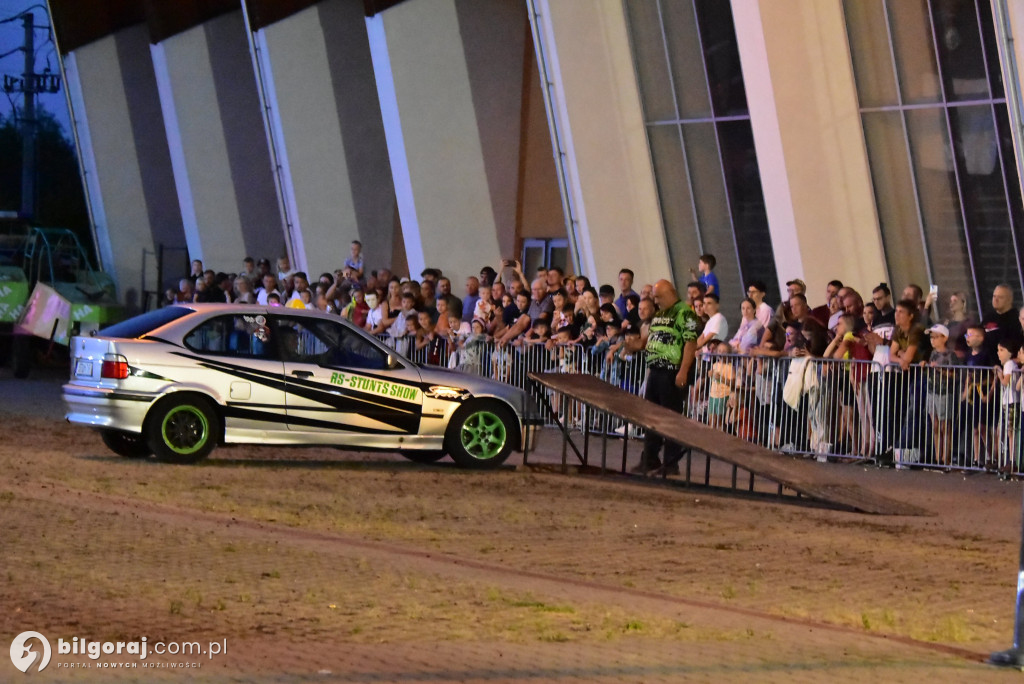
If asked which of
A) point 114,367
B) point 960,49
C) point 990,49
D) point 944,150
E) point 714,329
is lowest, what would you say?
point 714,329

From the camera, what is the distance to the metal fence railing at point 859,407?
16250mm

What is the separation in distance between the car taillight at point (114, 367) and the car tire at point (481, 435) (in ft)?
10.4

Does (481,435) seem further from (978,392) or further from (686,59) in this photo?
(686,59)

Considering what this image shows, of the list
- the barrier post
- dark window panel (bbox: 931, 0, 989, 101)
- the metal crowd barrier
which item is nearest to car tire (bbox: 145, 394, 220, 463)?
the metal crowd barrier

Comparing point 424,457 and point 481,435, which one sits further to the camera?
point 424,457

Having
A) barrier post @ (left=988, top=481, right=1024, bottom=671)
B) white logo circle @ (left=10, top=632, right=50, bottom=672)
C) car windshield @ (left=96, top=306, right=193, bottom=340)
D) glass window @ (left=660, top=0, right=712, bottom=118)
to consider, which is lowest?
barrier post @ (left=988, top=481, right=1024, bottom=671)

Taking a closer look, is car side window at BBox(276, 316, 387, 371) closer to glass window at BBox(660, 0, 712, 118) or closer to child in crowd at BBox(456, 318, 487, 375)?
child in crowd at BBox(456, 318, 487, 375)

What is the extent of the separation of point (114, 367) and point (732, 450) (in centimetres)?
574

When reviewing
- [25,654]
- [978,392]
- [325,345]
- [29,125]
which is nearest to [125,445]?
[325,345]

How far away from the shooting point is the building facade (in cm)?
2373

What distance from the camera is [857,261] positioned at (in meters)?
24.2

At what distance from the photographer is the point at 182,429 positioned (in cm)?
1538

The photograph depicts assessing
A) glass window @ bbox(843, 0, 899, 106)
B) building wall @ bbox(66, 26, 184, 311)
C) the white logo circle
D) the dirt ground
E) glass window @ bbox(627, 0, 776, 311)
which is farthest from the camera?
building wall @ bbox(66, 26, 184, 311)

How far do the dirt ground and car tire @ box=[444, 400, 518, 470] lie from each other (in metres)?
0.42
